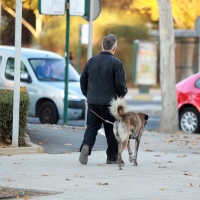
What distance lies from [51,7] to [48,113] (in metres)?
2.89

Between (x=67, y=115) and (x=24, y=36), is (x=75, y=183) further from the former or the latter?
(x=24, y=36)

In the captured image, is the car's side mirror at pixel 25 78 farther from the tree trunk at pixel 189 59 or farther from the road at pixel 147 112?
the tree trunk at pixel 189 59

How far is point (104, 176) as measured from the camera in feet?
32.6

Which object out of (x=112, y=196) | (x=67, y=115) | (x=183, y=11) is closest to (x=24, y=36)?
(x=183, y=11)

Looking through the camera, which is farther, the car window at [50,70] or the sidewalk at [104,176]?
the car window at [50,70]

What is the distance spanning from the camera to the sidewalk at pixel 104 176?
8.58 meters

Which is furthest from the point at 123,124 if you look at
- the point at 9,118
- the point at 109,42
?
the point at 9,118

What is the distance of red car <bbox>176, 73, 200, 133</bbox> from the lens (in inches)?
701

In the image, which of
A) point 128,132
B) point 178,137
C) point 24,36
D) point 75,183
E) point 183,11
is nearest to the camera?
point 75,183

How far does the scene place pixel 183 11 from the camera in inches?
1612

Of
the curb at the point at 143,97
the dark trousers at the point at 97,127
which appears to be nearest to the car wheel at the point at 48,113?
the dark trousers at the point at 97,127

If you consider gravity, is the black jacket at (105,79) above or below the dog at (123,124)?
above

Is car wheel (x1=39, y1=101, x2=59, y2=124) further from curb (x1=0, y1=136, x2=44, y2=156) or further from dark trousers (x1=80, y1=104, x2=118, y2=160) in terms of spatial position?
dark trousers (x1=80, y1=104, x2=118, y2=160)

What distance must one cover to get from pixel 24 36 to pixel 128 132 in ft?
122
